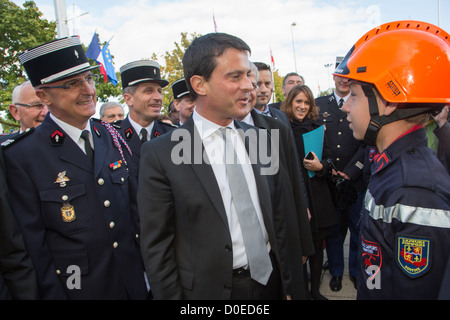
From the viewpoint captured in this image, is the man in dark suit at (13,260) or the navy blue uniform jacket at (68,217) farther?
the navy blue uniform jacket at (68,217)

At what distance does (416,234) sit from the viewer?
137 cm

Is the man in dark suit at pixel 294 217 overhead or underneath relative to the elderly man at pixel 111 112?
underneath

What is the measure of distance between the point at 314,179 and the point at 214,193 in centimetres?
222

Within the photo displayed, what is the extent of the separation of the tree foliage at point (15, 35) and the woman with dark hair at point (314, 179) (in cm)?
1587

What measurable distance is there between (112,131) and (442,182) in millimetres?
2462

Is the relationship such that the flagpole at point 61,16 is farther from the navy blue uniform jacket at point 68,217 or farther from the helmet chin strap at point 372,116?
the helmet chin strap at point 372,116

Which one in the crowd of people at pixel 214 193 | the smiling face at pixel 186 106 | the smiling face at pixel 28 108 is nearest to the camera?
the crowd of people at pixel 214 193

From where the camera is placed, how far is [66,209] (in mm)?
1982

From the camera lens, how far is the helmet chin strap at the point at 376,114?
1672 mm

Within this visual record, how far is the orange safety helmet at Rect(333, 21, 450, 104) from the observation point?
160 centimetres

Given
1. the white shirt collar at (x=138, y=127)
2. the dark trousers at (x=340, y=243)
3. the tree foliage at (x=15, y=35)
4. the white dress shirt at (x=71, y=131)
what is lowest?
→ the dark trousers at (x=340, y=243)

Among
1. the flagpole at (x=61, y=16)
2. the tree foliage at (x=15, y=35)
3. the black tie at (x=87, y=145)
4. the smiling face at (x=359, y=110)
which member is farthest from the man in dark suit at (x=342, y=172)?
the tree foliage at (x=15, y=35)
